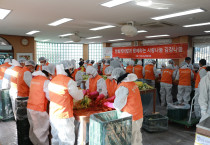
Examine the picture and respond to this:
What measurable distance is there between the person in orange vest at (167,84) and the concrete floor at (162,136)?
6.41 ft

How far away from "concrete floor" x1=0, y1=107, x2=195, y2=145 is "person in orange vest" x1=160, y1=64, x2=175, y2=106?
6.41 feet

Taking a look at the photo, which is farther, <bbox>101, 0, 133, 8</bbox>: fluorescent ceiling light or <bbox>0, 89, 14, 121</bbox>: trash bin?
<bbox>0, 89, 14, 121</bbox>: trash bin

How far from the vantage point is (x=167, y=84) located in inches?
250

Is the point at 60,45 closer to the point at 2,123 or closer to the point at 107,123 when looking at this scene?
the point at 2,123

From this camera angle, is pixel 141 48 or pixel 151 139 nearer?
pixel 151 139

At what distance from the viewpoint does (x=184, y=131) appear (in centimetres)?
424

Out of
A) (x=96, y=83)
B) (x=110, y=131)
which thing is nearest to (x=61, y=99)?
(x=110, y=131)

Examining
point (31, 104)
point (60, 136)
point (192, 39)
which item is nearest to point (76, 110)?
point (60, 136)

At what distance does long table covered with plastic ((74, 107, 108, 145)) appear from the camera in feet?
8.76

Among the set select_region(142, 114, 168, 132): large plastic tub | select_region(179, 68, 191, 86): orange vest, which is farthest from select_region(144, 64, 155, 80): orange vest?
select_region(142, 114, 168, 132): large plastic tub

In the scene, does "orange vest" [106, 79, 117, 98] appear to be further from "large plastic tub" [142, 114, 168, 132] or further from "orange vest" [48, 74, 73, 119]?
"orange vest" [48, 74, 73, 119]

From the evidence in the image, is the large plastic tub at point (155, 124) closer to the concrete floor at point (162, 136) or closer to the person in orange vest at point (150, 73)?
the concrete floor at point (162, 136)

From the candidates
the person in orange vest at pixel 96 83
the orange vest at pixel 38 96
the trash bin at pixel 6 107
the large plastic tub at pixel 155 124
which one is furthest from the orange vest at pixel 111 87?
the trash bin at pixel 6 107

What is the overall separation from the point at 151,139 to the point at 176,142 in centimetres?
50
